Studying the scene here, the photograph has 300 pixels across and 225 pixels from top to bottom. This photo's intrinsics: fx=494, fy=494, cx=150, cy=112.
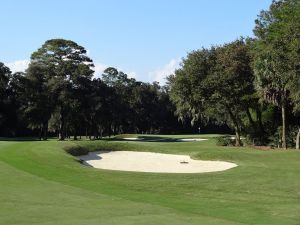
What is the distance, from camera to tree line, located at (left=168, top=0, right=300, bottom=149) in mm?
41719

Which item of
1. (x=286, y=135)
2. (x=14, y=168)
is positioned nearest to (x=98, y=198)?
(x=14, y=168)

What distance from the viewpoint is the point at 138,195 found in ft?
52.9

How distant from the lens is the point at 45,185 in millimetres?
16812

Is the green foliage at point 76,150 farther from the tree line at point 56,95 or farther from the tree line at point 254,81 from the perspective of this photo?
the tree line at point 56,95

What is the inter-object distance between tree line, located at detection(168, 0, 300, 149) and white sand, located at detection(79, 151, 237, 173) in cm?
1190

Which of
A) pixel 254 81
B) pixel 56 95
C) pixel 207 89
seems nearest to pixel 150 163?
pixel 254 81

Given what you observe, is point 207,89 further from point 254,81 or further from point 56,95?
point 56,95

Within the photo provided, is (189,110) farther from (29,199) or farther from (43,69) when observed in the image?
(29,199)

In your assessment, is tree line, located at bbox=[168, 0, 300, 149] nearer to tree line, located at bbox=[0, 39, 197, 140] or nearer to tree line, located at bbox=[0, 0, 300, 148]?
tree line, located at bbox=[0, 0, 300, 148]

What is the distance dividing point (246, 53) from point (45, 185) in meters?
37.5

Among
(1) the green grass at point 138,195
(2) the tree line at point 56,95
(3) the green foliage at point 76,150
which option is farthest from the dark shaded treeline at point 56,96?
(1) the green grass at point 138,195

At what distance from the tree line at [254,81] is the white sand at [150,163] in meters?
11.9

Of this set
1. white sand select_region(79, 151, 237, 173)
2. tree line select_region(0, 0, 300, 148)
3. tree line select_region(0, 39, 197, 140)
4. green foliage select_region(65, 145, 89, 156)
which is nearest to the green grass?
white sand select_region(79, 151, 237, 173)

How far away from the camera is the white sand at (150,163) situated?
2984 cm
